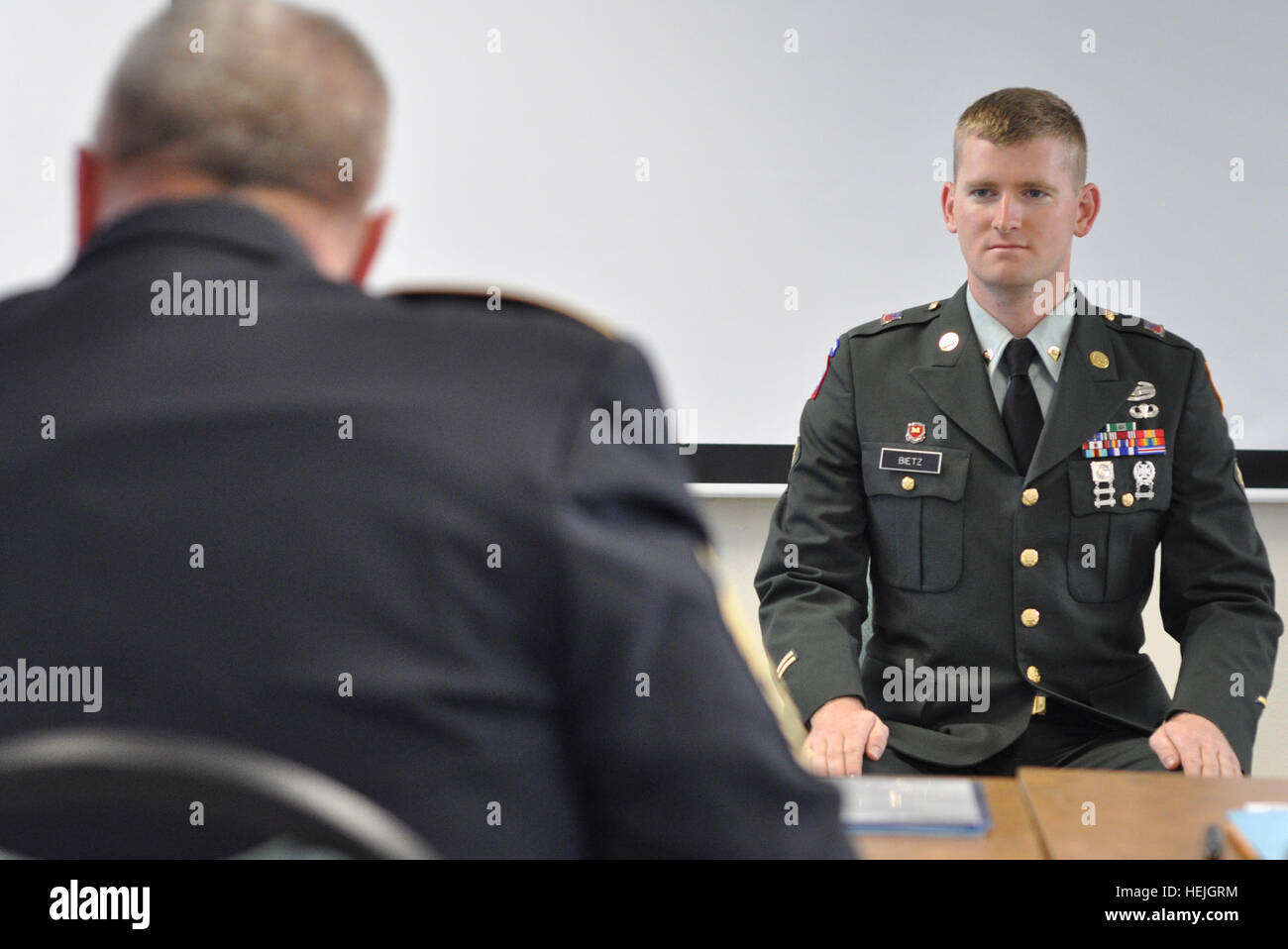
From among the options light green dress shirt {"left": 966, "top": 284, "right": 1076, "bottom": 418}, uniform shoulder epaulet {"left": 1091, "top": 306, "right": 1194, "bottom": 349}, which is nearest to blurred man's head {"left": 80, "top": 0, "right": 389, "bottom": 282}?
light green dress shirt {"left": 966, "top": 284, "right": 1076, "bottom": 418}

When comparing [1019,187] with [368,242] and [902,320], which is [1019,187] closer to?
[902,320]

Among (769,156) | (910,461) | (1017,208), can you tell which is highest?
(769,156)

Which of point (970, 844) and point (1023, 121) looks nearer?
point (970, 844)

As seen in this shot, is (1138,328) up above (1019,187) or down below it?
below

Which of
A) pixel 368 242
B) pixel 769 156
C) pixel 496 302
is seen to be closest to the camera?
pixel 496 302

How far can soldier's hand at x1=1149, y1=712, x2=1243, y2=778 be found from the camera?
64.1 inches

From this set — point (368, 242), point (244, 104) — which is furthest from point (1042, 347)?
point (244, 104)

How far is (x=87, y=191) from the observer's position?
2.72 feet

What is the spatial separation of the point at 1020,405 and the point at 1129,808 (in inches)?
35.0

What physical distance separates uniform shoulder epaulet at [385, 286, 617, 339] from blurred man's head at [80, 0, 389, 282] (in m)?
0.09

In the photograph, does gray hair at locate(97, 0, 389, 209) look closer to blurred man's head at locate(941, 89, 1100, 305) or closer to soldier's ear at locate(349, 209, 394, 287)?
soldier's ear at locate(349, 209, 394, 287)
